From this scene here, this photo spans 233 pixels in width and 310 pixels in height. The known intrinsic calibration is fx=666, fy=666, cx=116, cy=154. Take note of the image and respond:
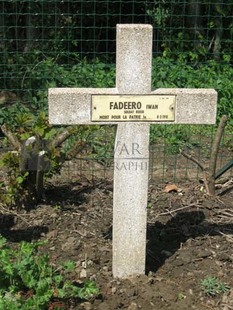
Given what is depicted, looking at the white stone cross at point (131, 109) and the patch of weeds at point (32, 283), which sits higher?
the white stone cross at point (131, 109)

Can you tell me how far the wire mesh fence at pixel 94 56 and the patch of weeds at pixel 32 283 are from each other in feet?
6.33

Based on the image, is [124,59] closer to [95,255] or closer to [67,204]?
[95,255]

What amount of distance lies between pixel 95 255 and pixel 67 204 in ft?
2.49

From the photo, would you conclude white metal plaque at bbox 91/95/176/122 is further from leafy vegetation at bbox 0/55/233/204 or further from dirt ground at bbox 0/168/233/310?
leafy vegetation at bbox 0/55/233/204

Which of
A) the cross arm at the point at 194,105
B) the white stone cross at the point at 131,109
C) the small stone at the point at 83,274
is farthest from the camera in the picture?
the small stone at the point at 83,274

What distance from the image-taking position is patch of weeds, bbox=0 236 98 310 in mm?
3228

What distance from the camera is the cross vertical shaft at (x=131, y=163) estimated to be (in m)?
3.32

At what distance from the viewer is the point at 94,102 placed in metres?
3.43

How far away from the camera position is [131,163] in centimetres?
352

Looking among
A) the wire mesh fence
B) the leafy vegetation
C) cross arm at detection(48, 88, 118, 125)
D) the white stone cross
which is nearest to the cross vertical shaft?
the white stone cross

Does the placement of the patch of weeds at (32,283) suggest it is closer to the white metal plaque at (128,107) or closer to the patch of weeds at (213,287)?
the patch of weeds at (213,287)

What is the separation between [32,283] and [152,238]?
1.11 m

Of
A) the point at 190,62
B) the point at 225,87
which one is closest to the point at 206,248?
the point at 225,87

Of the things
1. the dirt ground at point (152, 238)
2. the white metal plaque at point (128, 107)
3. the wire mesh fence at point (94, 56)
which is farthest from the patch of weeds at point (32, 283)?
the wire mesh fence at point (94, 56)
